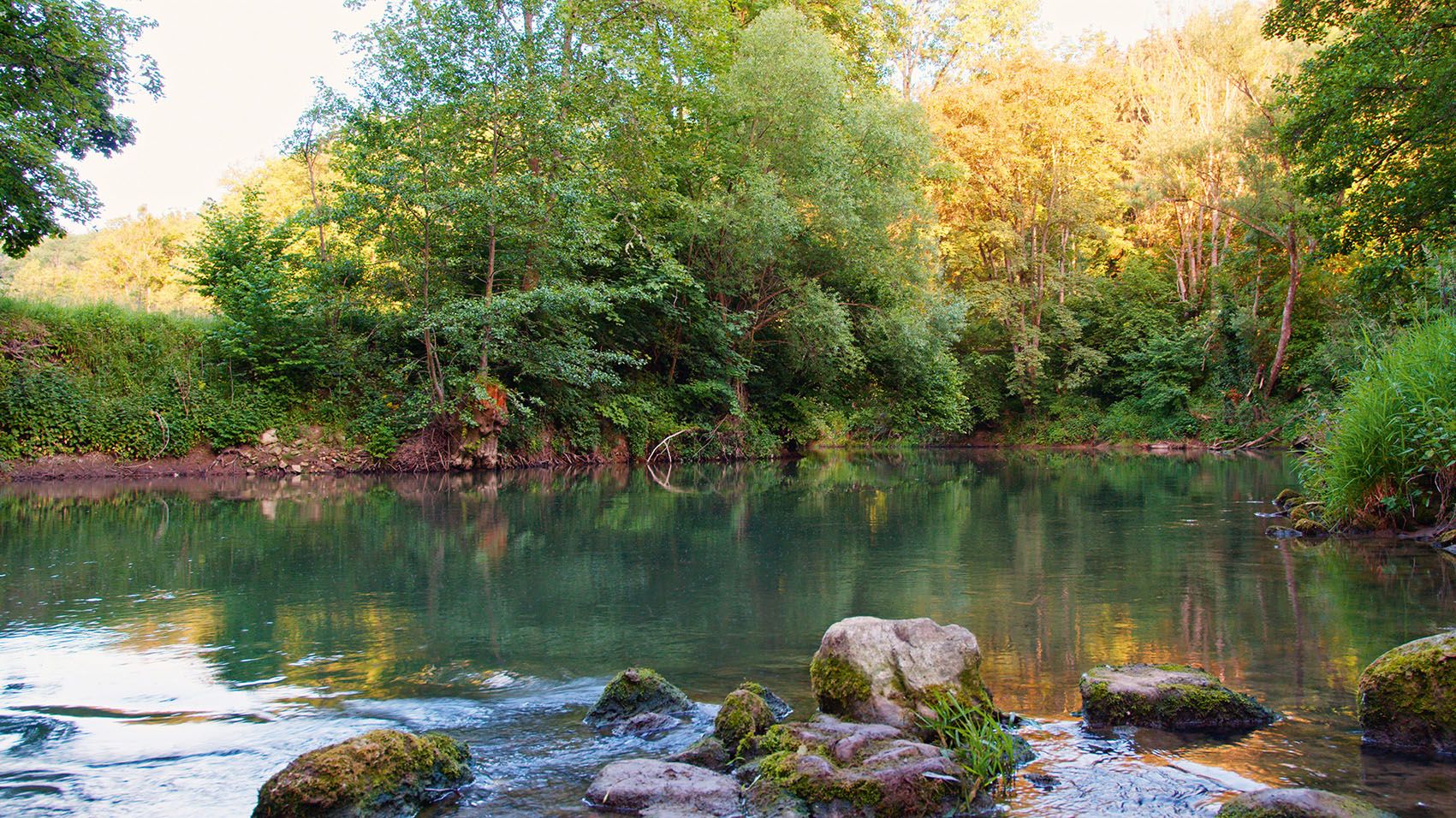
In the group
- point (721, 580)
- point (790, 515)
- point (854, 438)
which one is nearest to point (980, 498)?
point (790, 515)

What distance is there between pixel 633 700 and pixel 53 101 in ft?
70.3

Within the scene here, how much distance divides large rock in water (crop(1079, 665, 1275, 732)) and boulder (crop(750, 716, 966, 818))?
1132mm

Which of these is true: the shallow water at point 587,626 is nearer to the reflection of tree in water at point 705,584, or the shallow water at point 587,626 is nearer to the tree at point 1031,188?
the reflection of tree in water at point 705,584

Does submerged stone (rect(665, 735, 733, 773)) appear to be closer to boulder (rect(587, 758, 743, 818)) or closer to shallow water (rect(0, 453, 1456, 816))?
boulder (rect(587, 758, 743, 818))

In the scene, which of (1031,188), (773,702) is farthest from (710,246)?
(773,702)

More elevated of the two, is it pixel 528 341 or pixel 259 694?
pixel 528 341

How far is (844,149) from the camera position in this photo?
2575 cm

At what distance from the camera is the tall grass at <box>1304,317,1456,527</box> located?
930cm

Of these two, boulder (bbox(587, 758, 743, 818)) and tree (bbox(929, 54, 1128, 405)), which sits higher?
tree (bbox(929, 54, 1128, 405))

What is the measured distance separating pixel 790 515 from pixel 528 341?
35.2 ft

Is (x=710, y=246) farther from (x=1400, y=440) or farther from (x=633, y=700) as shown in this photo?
(x=633, y=700)

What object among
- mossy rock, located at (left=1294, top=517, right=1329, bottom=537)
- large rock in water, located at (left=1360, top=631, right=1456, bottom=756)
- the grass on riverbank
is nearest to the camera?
large rock in water, located at (left=1360, top=631, right=1456, bottom=756)

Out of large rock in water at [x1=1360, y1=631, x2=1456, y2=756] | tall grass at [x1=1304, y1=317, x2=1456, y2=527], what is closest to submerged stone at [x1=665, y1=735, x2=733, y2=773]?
large rock in water at [x1=1360, y1=631, x2=1456, y2=756]

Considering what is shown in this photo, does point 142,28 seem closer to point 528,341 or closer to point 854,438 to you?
A: point 528,341
